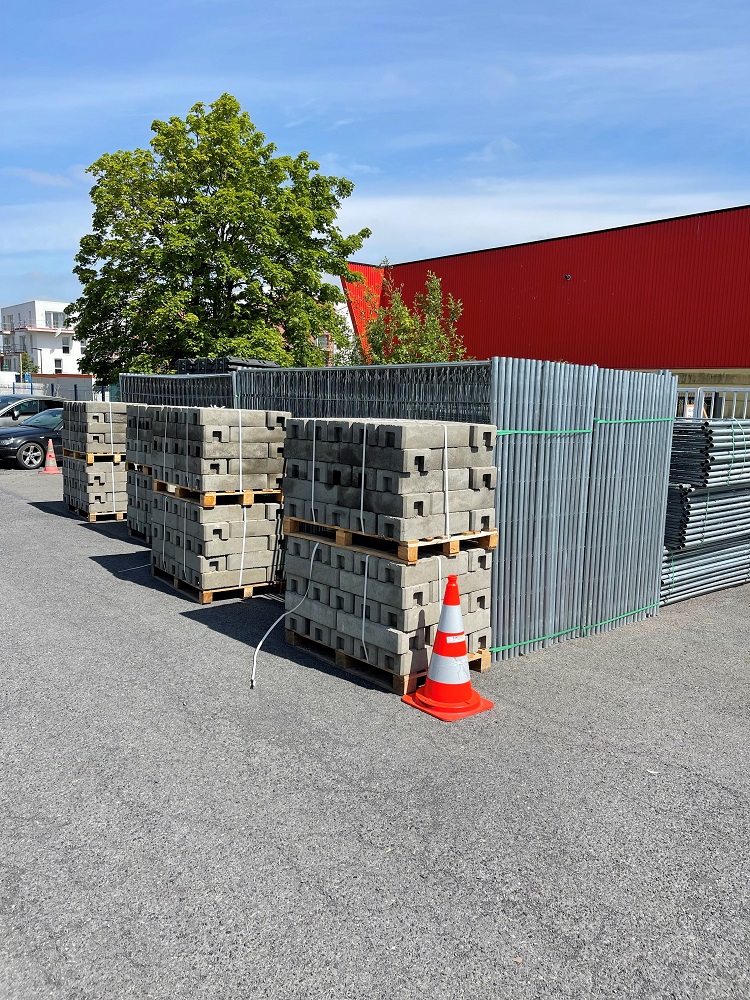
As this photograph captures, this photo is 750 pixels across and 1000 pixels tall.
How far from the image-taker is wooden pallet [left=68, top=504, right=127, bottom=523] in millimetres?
13773

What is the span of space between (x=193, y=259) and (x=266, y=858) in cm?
1955

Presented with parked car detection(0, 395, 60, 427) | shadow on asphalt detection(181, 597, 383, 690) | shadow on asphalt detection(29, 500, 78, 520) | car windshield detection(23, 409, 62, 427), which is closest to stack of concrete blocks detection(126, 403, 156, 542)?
shadow on asphalt detection(29, 500, 78, 520)

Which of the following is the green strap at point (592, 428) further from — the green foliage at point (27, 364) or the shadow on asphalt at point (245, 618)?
the green foliage at point (27, 364)

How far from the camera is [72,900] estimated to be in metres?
3.50

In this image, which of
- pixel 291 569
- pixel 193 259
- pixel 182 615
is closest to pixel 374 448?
pixel 291 569

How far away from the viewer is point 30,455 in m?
21.4

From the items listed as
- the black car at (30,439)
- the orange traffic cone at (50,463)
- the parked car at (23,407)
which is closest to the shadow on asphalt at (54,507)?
the orange traffic cone at (50,463)

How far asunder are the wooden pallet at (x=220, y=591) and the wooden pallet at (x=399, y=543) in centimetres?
184

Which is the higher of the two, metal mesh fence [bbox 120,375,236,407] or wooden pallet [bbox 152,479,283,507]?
metal mesh fence [bbox 120,375,236,407]

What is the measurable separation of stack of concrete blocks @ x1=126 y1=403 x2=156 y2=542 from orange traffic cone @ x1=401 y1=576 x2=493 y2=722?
5.74 m

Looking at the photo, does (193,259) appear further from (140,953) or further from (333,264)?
(140,953)

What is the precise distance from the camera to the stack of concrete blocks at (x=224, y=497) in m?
8.41

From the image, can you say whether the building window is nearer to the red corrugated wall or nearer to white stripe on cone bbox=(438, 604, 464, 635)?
the red corrugated wall

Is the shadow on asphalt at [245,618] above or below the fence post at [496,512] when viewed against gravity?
below
